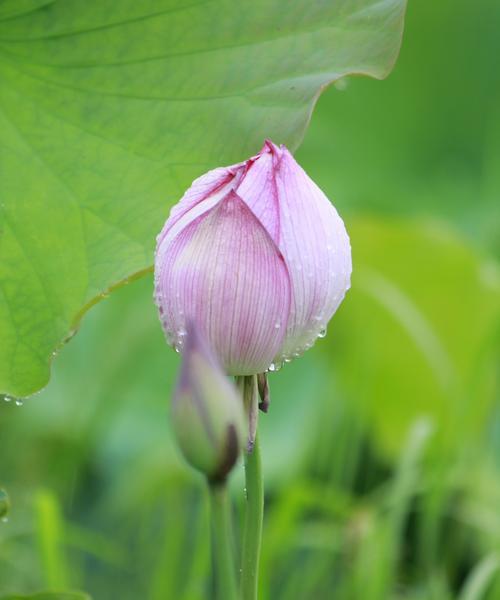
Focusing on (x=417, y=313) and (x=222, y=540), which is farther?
(x=417, y=313)

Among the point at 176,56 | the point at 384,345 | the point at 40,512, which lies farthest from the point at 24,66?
the point at 384,345

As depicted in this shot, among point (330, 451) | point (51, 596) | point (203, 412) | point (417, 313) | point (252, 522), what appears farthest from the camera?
point (330, 451)

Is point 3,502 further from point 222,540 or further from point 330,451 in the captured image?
point 330,451

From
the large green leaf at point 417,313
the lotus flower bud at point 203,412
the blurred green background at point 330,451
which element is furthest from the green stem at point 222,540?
the large green leaf at point 417,313

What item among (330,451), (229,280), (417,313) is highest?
(417,313)

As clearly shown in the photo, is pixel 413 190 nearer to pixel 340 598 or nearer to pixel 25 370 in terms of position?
pixel 340 598

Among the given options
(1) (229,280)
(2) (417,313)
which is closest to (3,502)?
(1) (229,280)

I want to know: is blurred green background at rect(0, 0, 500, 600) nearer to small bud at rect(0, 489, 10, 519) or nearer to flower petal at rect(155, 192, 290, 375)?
small bud at rect(0, 489, 10, 519)
